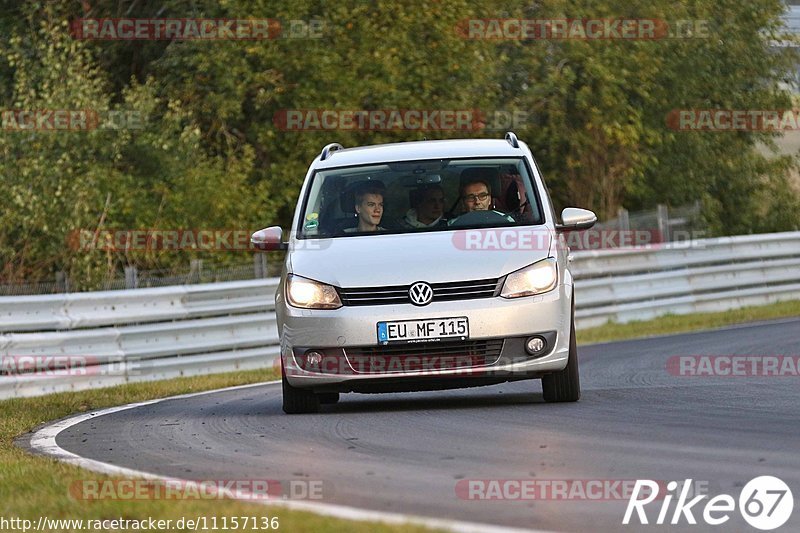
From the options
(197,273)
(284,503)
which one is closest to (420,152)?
(284,503)

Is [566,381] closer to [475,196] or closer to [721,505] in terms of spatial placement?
[475,196]

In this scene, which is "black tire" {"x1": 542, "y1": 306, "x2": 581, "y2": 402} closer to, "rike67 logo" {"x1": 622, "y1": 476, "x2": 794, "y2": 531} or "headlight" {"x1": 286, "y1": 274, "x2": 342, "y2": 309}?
"headlight" {"x1": 286, "y1": 274, "x2": 342, "y2": 309}

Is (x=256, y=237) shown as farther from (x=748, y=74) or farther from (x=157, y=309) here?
(x=748, y=74)

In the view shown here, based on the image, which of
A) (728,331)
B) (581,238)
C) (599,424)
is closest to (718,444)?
(599,424)

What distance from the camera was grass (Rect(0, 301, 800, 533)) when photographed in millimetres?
6035

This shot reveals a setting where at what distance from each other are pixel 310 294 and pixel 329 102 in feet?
57.9

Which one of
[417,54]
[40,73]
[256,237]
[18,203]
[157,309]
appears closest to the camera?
[256,237]

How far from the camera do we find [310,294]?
10305 mm

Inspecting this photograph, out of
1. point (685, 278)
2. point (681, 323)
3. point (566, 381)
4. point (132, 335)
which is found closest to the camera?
point (566, 381)

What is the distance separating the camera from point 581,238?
83.9 ft

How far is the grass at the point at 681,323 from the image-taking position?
20.6 meters

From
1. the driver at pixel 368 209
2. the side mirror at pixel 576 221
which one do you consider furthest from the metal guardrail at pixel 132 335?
the side mirror at pixel 576 221

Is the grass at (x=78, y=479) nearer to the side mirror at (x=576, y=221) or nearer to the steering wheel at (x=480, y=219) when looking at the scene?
the steering wheel at (x=480, y=219)

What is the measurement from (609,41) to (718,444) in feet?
83.9
